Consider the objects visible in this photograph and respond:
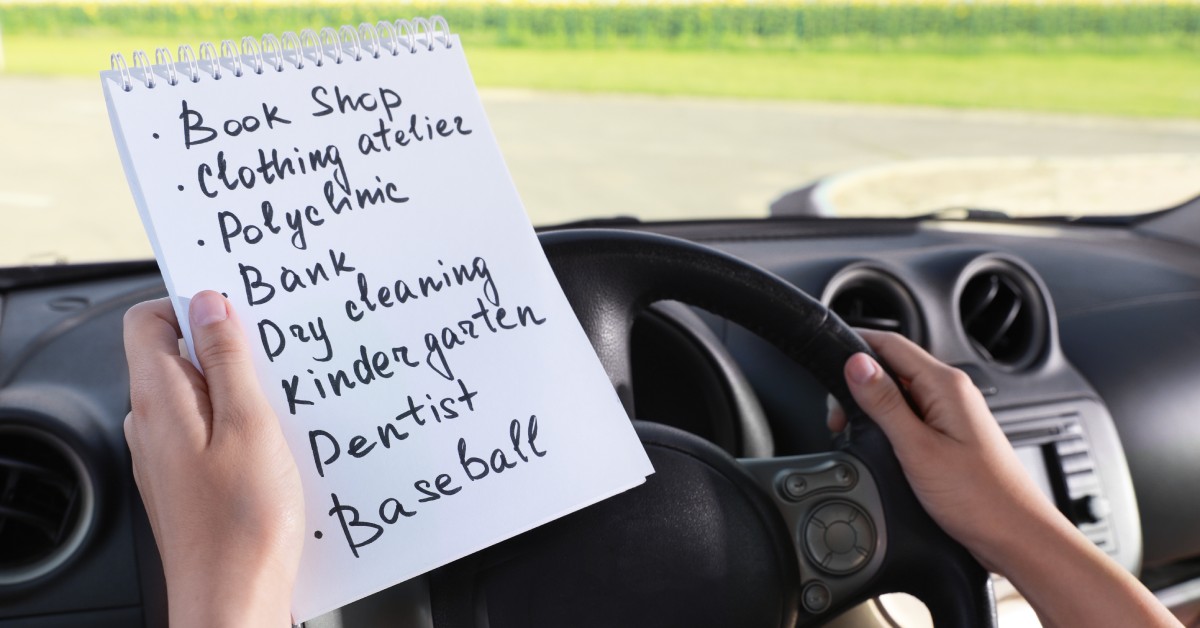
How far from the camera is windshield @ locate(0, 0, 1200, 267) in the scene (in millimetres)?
3916

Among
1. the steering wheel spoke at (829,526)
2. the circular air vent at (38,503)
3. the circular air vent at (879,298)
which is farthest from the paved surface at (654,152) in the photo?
the steering wheel spoke at (829,526)

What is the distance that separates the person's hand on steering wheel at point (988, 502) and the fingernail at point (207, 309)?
2.48 ft

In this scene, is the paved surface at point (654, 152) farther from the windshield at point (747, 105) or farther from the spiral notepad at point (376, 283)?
the spiral notepad at point (376, 283)

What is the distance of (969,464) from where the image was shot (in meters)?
1.28

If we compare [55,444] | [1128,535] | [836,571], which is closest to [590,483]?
[836,571]

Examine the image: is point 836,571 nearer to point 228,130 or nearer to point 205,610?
point 205,610

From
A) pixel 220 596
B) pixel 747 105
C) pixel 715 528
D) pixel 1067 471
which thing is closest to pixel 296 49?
pixel 220 596

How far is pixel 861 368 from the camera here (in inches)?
52.3

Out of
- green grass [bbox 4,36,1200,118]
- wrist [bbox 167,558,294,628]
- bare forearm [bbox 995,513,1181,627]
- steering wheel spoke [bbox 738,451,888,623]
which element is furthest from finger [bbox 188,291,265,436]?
green grass [bbox 4,36,1200,118]

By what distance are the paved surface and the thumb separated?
0.87 m

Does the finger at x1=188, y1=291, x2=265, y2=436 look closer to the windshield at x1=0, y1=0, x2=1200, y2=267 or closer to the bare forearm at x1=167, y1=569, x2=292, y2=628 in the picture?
the bare forearm at x1=167, y1=569, x2=292, y2=628

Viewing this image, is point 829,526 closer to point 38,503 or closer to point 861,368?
point 861,368

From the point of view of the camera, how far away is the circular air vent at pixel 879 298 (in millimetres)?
2188

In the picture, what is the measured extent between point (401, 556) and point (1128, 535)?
161 centimetres
